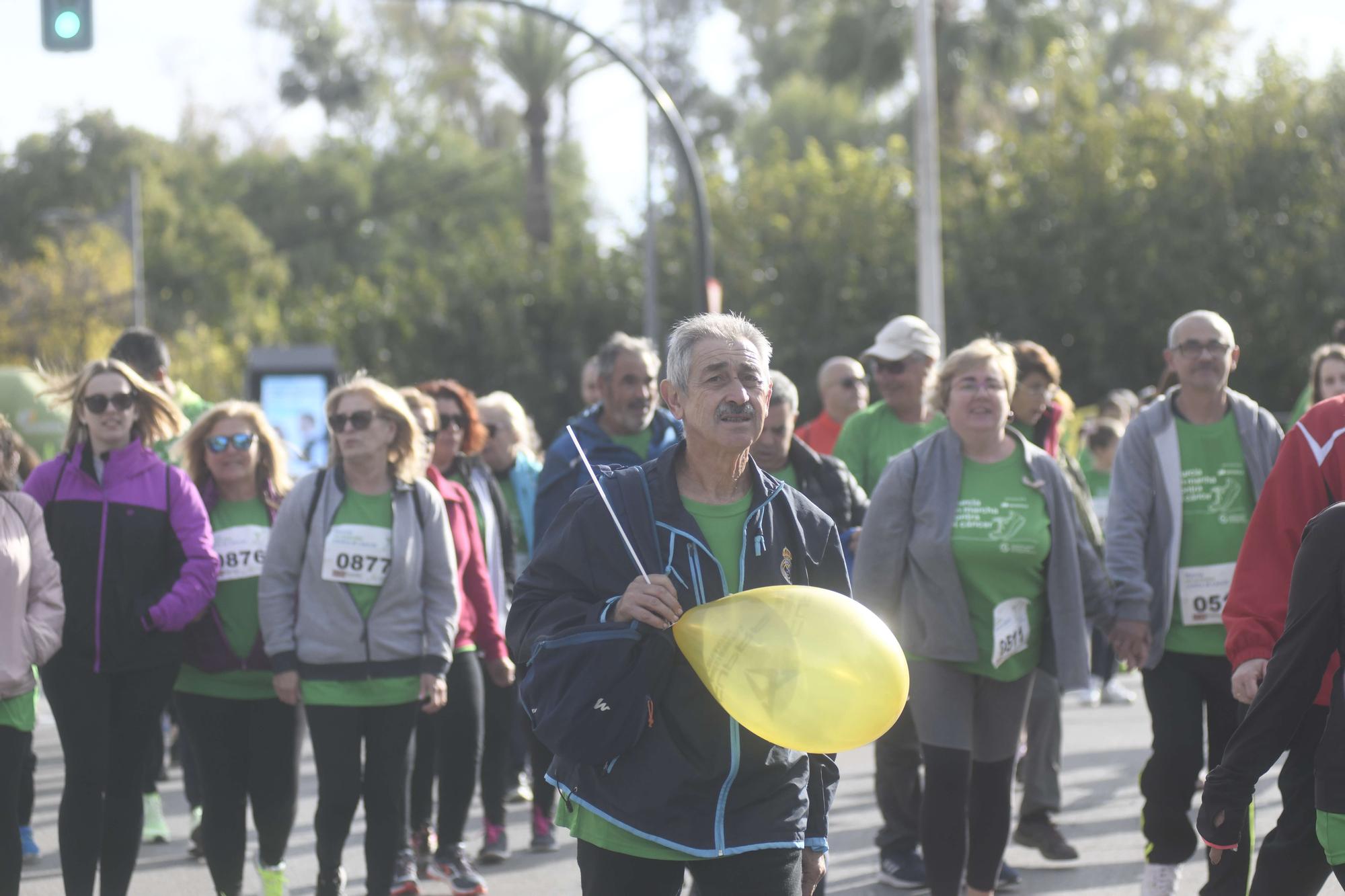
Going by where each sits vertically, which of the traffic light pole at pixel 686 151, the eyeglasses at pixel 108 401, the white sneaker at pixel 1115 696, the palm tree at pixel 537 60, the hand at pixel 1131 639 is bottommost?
the white sneaker at pixel 1115 696

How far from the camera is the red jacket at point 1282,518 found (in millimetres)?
4184

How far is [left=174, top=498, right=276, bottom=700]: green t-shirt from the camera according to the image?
21.0 feet

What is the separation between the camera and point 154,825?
8.23 m

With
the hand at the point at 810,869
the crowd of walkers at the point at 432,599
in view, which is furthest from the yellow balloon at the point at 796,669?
the crowd of walkers at the point at 432,599

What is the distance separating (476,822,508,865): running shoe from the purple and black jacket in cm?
205

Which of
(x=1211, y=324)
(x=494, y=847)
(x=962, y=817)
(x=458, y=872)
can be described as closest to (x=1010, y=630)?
(x=962, y=817)

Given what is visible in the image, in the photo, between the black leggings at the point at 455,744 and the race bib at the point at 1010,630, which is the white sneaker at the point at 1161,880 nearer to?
the race bib at the point at 1010,630

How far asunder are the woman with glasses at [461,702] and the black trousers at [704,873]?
336 cm

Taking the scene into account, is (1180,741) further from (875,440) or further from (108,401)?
(108,401)

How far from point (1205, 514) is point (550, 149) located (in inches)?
2046

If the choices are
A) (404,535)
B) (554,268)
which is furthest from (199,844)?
(554,268)

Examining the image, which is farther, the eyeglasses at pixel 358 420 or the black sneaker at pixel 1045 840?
the black sneaker at pixel 1045 840

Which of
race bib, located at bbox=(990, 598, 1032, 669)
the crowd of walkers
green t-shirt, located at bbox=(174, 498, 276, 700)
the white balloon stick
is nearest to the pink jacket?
the crowd of walkers

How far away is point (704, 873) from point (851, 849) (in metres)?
4.33
